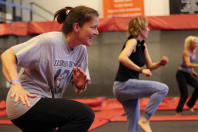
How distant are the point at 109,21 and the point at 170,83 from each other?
199cm

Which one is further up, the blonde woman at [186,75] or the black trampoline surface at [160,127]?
the blonde woman at [186,75]

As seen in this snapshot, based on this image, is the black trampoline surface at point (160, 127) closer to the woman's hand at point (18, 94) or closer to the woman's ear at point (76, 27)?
the woman's ear at point (76, 27)

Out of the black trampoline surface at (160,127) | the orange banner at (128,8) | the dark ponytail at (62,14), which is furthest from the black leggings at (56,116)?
the orange banner at (128,8)

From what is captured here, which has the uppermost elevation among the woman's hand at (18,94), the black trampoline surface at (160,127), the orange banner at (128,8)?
the orange banner at (128,8)

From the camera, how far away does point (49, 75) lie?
1756 mm

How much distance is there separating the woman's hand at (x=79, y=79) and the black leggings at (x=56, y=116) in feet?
0.78

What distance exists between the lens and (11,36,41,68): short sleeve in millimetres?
1626

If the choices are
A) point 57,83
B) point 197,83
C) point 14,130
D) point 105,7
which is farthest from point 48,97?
point 105,7

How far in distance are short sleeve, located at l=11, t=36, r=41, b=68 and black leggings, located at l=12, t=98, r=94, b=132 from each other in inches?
8.4

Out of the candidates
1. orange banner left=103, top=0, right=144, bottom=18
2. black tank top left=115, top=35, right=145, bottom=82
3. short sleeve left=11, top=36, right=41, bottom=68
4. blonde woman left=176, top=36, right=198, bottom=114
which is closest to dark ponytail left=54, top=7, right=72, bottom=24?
short sleeve left=11, top=36, right=41, bottom=68

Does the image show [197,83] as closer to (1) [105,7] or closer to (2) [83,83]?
(2) [83,83]

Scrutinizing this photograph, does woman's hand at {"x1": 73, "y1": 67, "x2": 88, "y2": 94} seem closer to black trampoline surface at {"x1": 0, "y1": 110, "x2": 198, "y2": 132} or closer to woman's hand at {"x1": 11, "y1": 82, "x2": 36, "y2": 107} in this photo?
woman's hand at {"x1": 11, "y1": 82, "x2": 36, "y2": 107}

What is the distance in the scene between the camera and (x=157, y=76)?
7.05m

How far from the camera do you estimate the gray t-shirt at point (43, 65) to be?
1638 mm
